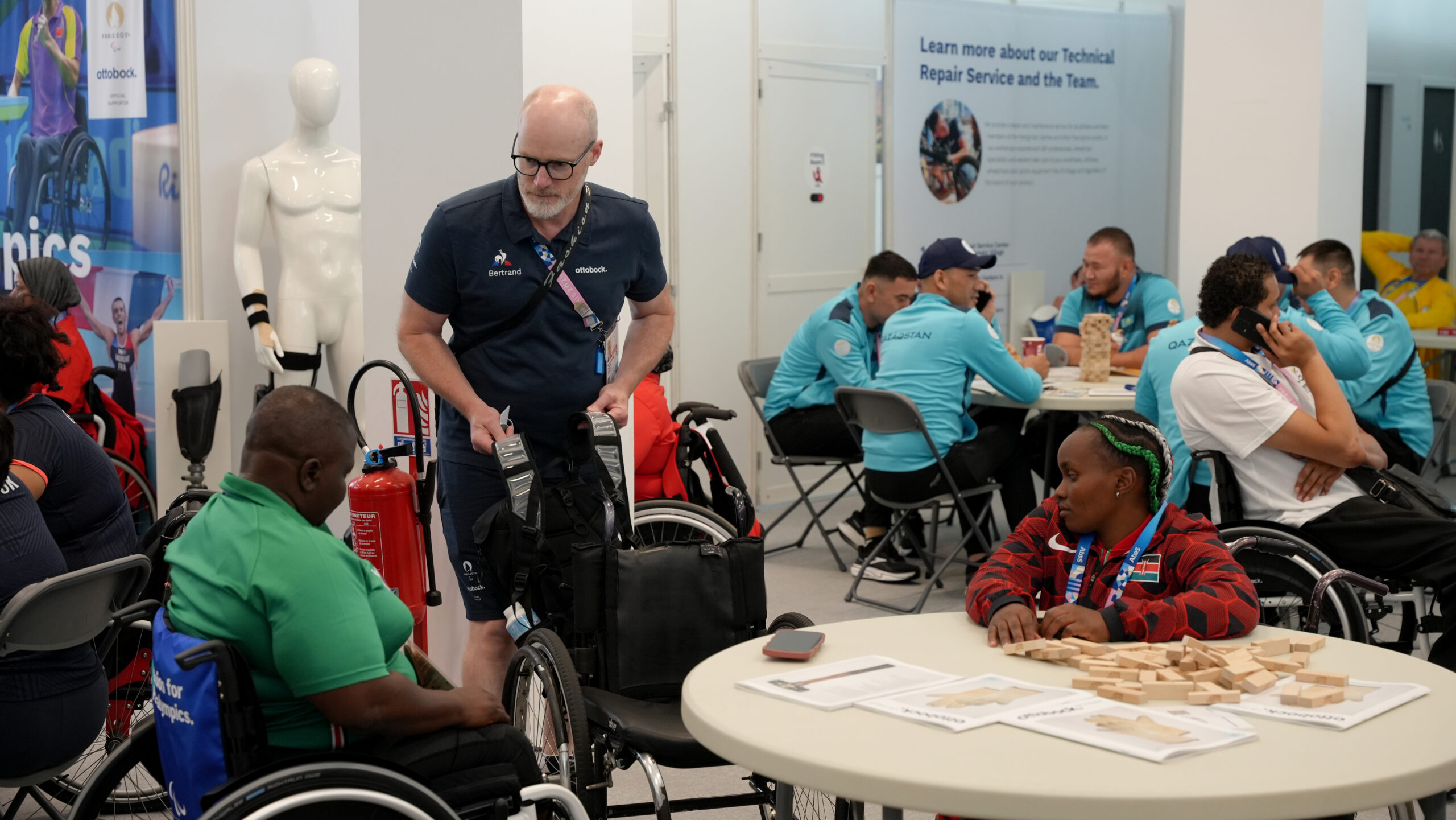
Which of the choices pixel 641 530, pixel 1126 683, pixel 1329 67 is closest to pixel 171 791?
pixel 1126 683

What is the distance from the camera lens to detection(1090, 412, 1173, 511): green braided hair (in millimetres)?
2463

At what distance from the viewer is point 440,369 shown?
10.0 ft

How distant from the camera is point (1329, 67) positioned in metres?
6.35

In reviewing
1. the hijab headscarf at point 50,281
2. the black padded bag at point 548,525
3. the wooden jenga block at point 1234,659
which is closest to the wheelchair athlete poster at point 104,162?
the hijab headscarf at point 50,281

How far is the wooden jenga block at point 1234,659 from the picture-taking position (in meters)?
1.93

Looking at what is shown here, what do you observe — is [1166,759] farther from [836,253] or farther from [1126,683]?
[836,253]

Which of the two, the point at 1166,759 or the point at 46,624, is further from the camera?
the point at 46,624

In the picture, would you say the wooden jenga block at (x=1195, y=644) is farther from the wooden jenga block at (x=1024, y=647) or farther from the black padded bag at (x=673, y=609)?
the black padded bag at (x=673, y=609)

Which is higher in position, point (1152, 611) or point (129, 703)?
point (1152, 611)

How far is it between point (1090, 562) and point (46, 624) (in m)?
1.98

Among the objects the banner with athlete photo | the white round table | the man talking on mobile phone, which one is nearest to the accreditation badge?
the man talking on mobile phone

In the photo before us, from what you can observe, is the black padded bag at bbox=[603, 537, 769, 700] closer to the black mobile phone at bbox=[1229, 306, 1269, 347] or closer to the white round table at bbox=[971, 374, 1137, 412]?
the black mobile phone at bbox=[1229, 306, 1269, 347]

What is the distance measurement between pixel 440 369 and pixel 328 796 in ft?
4.60

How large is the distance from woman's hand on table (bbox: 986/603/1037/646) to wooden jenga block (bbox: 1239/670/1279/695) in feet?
1.17
